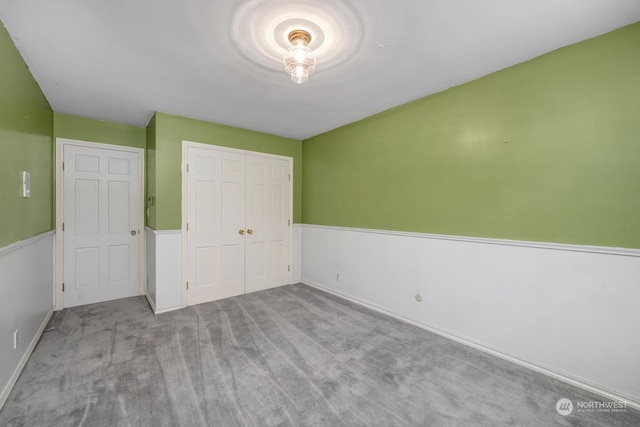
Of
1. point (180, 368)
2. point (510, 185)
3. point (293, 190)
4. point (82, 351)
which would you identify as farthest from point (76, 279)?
point (510, 185)

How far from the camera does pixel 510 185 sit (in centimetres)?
227

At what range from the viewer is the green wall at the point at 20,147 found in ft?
5.78

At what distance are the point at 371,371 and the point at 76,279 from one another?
3861 millimetres

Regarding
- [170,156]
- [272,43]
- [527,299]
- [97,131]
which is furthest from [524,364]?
[97,131]

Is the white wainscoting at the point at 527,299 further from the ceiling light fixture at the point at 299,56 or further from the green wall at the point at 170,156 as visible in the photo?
the green wall at the point at 170,156

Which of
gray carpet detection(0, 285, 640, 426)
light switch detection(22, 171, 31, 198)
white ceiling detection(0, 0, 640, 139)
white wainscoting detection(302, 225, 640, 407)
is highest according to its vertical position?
white ceiling detection(0, 0, 640, 139)

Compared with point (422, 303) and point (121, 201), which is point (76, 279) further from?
point (422, 303)

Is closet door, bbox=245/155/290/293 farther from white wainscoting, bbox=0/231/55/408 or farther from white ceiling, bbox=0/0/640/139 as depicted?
white wainscoting, bbox=0/231/55/408

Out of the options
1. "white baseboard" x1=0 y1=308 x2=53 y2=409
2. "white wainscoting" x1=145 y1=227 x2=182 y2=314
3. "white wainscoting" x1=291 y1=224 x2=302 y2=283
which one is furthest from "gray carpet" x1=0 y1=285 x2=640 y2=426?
"white wainscoting" x1=291 y1=224 x2=302 y2=283

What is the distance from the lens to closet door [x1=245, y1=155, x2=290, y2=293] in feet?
13.2

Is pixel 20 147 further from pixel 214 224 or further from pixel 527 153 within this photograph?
pixel 527 153

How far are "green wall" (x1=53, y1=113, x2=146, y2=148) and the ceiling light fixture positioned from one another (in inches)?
122

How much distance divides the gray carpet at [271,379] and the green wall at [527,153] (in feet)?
3.84

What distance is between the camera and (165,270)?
331 centimetres
